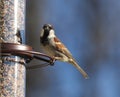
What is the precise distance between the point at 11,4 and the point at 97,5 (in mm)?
6457

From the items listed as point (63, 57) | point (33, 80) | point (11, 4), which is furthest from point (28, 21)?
point (11, 4)

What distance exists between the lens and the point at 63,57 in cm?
750

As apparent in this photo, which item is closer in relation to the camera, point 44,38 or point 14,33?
point 14,33

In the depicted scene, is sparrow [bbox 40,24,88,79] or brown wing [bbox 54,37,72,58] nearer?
sparrow [bbox 40,24,88,79]

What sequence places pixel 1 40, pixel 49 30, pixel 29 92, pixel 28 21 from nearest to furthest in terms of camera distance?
pixel 1 40 < pixel 49 30 < pixel 29 92 < pixel 28 21

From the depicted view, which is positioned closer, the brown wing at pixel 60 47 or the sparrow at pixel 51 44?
the sparrow at pixel 51 44

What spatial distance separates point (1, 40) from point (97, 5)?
6654mm

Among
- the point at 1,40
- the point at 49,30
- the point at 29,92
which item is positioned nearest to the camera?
the point at 1,40

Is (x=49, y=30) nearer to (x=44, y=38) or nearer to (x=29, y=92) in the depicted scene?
(x=44, y=38)

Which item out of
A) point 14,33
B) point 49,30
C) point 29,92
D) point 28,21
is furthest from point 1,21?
point 28,21

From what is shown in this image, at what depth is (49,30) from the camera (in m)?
7.23

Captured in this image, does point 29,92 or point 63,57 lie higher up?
point 63,57

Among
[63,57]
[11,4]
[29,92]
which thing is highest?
[11,4]

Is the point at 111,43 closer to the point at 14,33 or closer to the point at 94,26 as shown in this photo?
the point at 94,26
